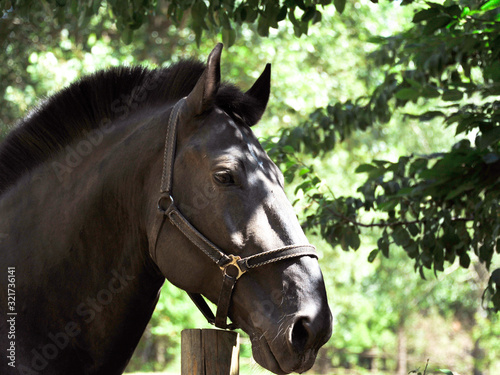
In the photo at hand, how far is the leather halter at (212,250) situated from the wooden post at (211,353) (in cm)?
5

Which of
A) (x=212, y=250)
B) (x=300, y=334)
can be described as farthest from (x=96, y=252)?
(x=300, y=334)

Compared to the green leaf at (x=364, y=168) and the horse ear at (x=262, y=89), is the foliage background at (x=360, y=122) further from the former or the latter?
the horse ear at (x=262, y=89)

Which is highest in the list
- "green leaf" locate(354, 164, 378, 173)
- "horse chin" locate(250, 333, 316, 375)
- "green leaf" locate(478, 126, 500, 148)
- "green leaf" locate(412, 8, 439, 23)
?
"green leaf" locate(412, 8, 439, 23)

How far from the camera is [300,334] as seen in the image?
1.94m

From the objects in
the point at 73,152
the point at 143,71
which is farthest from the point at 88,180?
the point at 143,71

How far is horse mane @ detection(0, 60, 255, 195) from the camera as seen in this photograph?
256 centimetres

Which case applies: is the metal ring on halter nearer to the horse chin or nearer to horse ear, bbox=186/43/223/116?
horse ear, bbox=186/43/223/116

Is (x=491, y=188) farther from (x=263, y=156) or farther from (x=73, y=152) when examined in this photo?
(x=73, y=152)

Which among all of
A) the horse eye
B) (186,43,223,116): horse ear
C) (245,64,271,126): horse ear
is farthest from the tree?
the horse eye

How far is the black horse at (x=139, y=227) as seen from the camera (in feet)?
6.71

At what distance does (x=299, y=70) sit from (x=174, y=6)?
877 centimetres

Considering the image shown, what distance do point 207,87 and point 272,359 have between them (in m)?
1.07

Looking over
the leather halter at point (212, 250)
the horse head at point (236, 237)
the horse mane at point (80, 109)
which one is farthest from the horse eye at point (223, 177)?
the horse mane at point (80, 109)

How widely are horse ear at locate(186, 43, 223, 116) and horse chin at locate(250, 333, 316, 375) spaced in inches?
36.9
